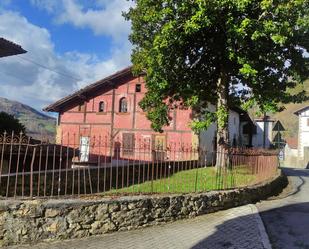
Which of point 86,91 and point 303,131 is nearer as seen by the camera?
point 86,91

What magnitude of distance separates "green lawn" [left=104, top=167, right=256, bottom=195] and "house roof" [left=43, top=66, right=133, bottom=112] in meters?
18.2

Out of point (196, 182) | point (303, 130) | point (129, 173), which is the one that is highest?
point (303, 130)

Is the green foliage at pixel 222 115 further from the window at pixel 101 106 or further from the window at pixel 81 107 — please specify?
the window at pixel 81 107

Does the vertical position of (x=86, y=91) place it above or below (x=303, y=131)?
above

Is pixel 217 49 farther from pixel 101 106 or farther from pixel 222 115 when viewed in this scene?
pixel 101 106

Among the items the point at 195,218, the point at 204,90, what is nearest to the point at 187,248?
the point at 195,218

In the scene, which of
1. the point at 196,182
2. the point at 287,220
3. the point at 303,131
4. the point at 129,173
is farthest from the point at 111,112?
the point at 303,131

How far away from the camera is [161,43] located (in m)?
17.8

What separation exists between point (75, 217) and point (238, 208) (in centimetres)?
517

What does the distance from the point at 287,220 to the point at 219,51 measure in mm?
10415

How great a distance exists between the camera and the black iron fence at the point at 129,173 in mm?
10797

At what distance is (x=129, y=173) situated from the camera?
13.6 m

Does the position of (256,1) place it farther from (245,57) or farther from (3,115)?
(3,115)

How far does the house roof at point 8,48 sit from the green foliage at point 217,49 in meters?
5.31
